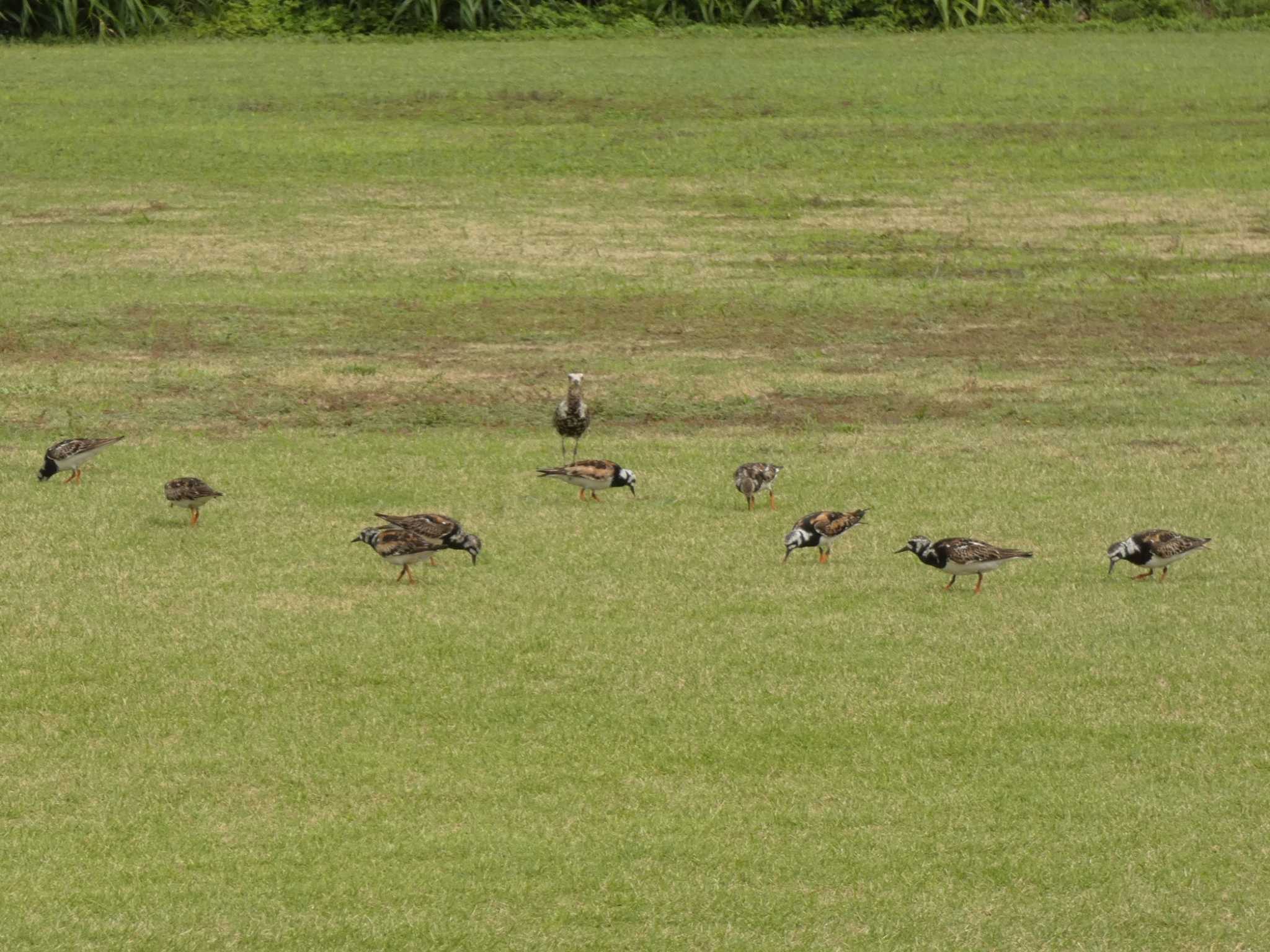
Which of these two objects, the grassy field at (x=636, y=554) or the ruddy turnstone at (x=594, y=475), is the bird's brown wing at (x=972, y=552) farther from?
the ruddy turnstone at (x=594, y=475)

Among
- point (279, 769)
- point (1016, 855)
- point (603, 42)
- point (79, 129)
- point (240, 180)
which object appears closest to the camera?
point (1016, 855)

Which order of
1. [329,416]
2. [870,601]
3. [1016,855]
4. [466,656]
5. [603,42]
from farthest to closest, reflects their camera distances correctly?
[603,42]
[329,416]
[870,601]
[466,656]
[1016,855]

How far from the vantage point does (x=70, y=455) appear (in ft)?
57.0

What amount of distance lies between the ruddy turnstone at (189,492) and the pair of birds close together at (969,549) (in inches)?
185

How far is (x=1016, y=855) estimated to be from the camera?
10.1 m

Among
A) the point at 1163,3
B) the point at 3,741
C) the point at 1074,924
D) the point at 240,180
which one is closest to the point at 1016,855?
the point at 1074,924

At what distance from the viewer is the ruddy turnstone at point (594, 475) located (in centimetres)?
1683

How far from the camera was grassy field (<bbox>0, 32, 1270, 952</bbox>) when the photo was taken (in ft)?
32.6

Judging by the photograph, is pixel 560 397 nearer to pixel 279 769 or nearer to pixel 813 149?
pixel 279 769

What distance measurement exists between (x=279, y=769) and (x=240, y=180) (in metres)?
25.5

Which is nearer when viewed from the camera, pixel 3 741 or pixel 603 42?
pixel 3 741

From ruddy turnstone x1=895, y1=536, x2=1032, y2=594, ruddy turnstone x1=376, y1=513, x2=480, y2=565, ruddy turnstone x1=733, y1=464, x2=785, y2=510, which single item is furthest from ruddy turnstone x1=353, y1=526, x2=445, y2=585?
ruddy turnstone x1=895, y1=536, x2=1032, y2=594

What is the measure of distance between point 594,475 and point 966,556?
383 cm

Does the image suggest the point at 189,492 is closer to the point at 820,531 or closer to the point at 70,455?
the point at 70,455
